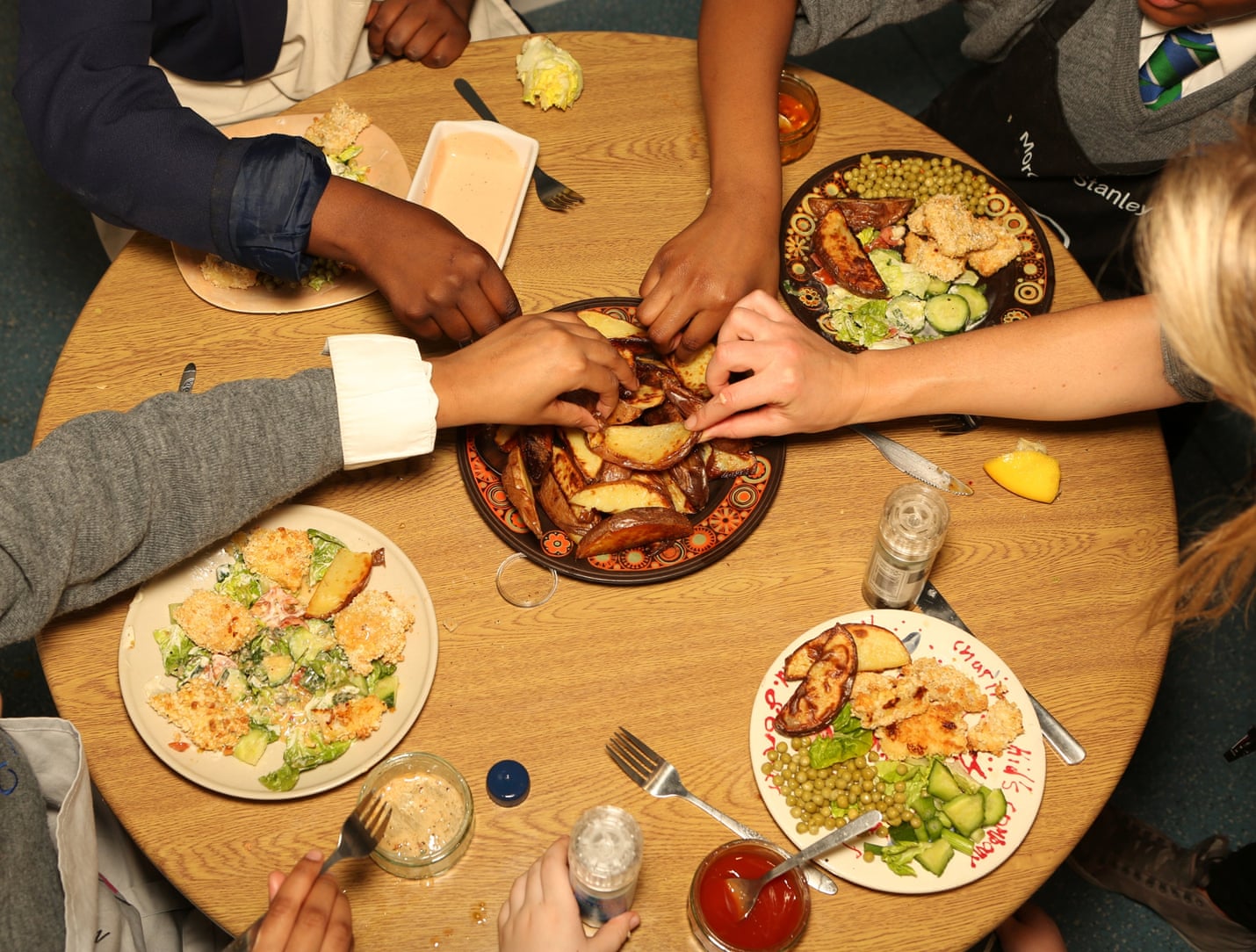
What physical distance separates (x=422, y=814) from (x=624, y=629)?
391 millimetres

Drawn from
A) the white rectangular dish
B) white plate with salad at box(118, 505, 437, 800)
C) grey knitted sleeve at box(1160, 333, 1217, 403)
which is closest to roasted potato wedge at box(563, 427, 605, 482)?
white plate with salad at box(118, 505, 437, 800)

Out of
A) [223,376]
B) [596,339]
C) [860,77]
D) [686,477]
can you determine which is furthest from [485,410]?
[860,77]

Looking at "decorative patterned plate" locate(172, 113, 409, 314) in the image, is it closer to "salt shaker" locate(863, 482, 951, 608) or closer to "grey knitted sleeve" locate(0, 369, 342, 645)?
"grey knitted sleeve" locate(0, 369, 342, 645)

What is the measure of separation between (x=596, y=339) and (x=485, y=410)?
0.21 meters

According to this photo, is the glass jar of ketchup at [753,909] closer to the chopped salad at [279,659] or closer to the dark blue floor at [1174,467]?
the chopped salad at [279,659]

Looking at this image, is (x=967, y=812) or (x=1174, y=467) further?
(x=1174, y=467)

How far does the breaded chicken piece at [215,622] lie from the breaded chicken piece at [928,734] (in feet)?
3.07

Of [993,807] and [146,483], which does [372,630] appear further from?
[993,807]

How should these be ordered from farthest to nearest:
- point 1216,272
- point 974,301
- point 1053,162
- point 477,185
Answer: point 1053,162 → point 477,185 → point 974,301 → point 1216,272

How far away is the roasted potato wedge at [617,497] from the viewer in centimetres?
154

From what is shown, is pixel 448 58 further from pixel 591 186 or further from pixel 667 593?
pixel 667 593

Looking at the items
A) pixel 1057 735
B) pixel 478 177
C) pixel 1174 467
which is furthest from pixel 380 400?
pixel 1174 467

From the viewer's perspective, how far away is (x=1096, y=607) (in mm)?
1561

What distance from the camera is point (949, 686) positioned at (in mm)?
1451
